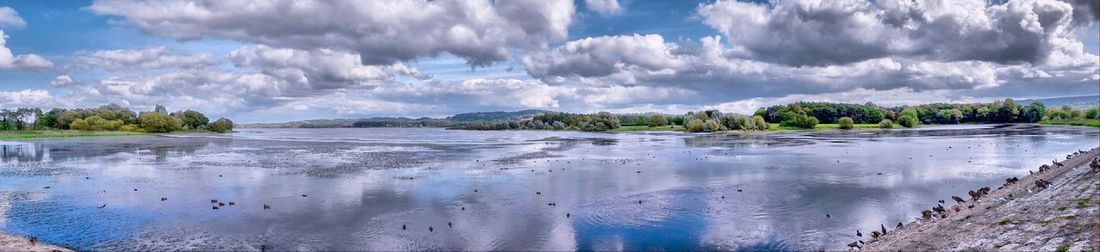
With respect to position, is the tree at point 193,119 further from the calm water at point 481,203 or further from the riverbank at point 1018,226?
the riverbank at point 1018,226

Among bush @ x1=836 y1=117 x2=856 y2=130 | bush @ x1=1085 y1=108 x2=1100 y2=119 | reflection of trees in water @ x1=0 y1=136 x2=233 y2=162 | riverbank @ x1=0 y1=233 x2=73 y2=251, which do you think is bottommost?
riverbank @ x1=0 y1=233 x2=73 y2=251

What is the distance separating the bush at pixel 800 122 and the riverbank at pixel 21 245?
468ft

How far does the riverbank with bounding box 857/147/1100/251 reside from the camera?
44.4ft

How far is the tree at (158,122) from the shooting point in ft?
437

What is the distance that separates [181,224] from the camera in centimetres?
2105

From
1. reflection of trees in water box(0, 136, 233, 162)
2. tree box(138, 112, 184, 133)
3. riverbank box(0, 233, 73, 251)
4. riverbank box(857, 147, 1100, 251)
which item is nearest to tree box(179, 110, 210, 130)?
tree box(138, 112, 184, 133)

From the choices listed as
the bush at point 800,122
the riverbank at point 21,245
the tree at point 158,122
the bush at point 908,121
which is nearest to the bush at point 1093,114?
the bush at point 908,121

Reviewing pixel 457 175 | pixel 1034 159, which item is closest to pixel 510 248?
pixel 457 175

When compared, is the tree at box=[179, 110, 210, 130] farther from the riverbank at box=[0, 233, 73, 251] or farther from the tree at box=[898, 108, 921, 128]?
the tree at box=[898, 108, 921, 128]

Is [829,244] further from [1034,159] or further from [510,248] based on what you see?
[1034,159]

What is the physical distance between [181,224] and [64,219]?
485 cm

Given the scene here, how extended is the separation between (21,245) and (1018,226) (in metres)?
27.1

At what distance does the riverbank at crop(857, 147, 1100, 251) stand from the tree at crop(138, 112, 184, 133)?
149 m

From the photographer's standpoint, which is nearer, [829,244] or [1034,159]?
[829,244]
